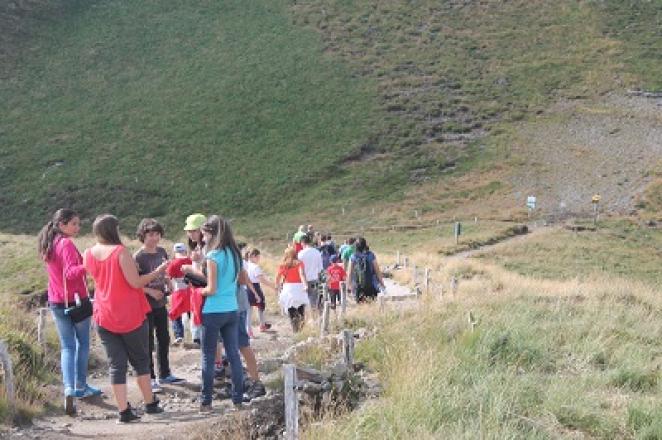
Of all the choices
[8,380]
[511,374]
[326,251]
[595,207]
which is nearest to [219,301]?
[8,380]

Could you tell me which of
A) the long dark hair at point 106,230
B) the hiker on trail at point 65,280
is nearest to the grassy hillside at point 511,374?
the long dark hair at point 106,230

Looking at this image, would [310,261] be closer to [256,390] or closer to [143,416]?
[256,390]

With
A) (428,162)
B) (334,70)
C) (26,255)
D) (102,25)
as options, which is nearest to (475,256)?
(26,255)

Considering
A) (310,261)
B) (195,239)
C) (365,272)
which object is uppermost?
(195,239)

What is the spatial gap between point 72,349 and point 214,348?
140 cm

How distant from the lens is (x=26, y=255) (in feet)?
63.1

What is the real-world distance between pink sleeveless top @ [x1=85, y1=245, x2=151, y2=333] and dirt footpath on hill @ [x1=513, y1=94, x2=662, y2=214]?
31.3 metres

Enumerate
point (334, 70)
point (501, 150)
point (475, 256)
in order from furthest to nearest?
point (334, 70) → point (501, 150) → point (475, 256)

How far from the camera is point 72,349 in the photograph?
7.07 meters

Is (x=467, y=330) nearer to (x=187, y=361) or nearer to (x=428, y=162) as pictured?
(x=187, y=361)

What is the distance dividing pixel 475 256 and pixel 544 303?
51.0 feet

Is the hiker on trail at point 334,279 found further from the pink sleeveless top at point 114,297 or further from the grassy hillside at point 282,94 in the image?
the grassy hillside at point 282,94

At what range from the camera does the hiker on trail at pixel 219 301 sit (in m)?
6.66

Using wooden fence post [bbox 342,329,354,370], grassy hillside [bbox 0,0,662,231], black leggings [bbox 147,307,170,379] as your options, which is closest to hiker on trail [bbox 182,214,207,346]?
black leggings [bbox 147,307,170,379]
